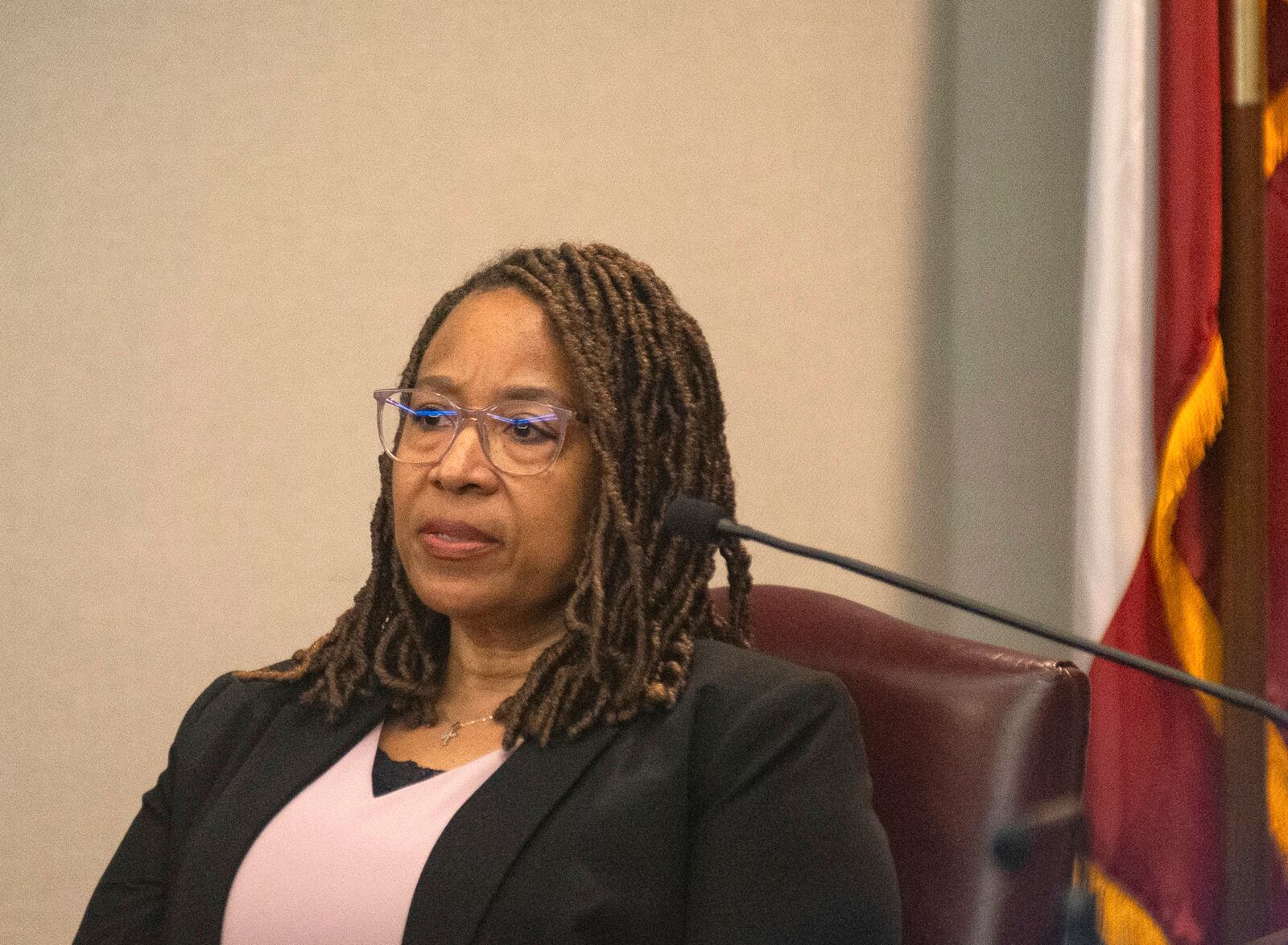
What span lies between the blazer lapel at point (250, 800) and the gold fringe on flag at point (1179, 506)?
1.03m

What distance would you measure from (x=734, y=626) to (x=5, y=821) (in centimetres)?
122

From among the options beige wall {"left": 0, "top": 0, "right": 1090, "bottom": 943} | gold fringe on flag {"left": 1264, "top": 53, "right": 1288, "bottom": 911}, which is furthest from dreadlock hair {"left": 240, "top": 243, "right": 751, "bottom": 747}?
gold fringe on flag {"left": 1264, "top": 53, "right": 1288, "bottom": 911}

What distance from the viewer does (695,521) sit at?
2.59 feet

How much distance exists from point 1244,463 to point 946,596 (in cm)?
103

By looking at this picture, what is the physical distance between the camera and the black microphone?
674 mm

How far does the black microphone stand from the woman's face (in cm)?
37

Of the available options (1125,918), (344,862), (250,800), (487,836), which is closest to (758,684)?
(487,836)

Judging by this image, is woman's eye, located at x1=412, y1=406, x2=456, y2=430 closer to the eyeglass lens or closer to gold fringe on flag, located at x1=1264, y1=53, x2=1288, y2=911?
the eyeglass lens

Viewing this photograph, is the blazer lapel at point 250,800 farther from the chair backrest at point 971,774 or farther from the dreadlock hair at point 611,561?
the chair backrest at point 971,774

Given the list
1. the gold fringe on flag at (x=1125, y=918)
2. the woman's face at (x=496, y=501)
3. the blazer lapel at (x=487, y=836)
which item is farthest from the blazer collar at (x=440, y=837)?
the gold fringe on flag at (x=1125, y=918)

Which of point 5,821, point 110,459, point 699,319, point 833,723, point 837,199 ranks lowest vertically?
point 5,821

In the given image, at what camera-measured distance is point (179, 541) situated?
1.84 m

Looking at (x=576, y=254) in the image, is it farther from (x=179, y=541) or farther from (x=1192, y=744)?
(x=1192, y=744)

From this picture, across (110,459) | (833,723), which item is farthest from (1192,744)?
(110,459)
